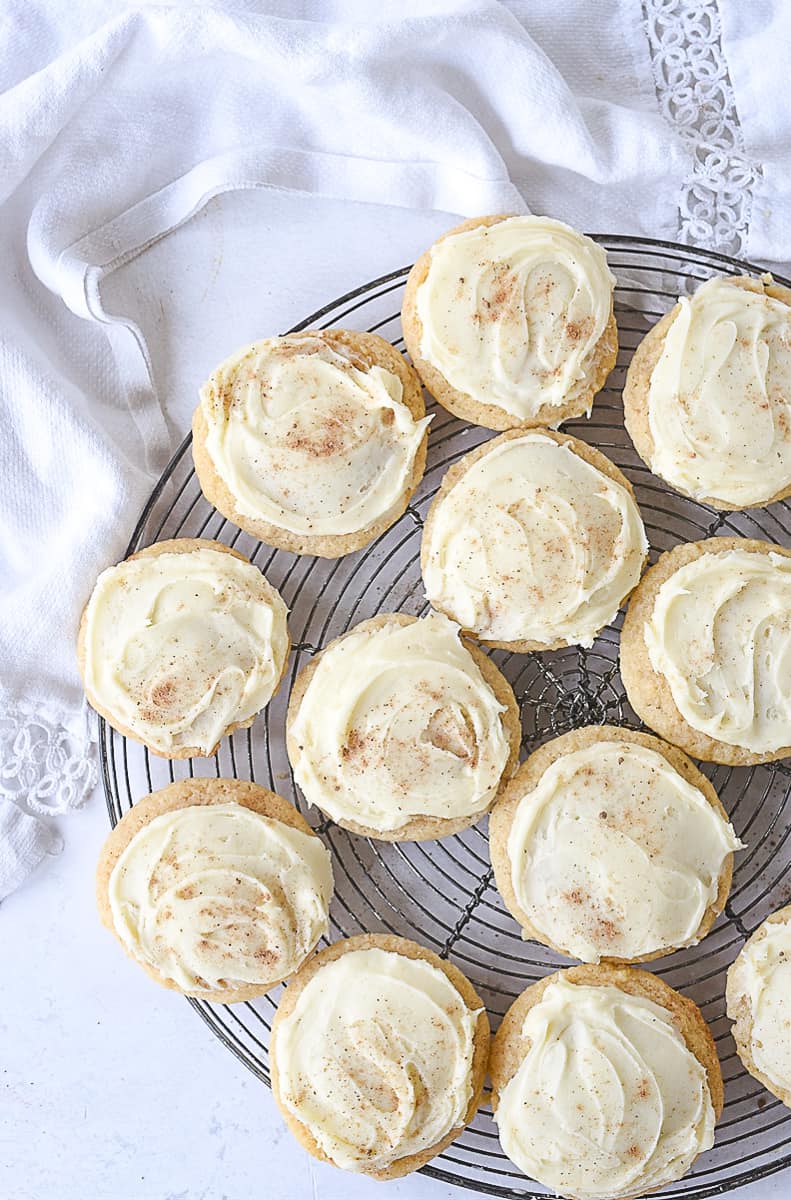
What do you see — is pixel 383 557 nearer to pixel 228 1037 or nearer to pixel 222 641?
pixel 222 641

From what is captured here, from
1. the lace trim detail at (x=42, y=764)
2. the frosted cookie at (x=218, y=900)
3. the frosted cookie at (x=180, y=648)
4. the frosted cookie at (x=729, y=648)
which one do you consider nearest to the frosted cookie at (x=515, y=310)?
the frosted cookie at (x=729, y=648)

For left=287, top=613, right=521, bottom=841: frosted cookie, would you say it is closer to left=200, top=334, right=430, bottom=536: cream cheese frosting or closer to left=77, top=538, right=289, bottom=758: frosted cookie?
left=77, top=538, right=289, bottom=758: frosted cookie

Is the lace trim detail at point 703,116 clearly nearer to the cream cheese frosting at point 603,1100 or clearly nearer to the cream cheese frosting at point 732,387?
the cream cheese frosting at point 732,387

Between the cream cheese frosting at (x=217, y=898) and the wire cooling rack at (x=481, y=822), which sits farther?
the wire cooling rack at (x=481, y=822)

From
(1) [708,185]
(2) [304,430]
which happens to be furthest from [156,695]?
(1) [708,185]

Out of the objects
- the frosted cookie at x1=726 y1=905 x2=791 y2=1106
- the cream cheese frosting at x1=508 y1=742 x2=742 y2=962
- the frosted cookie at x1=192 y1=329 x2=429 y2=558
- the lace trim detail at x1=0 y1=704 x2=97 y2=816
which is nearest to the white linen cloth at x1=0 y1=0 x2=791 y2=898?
the lace trim detail at x1=0 y1=704 x2=97 y2=816

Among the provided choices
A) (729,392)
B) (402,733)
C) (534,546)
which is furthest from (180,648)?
(729,392)
